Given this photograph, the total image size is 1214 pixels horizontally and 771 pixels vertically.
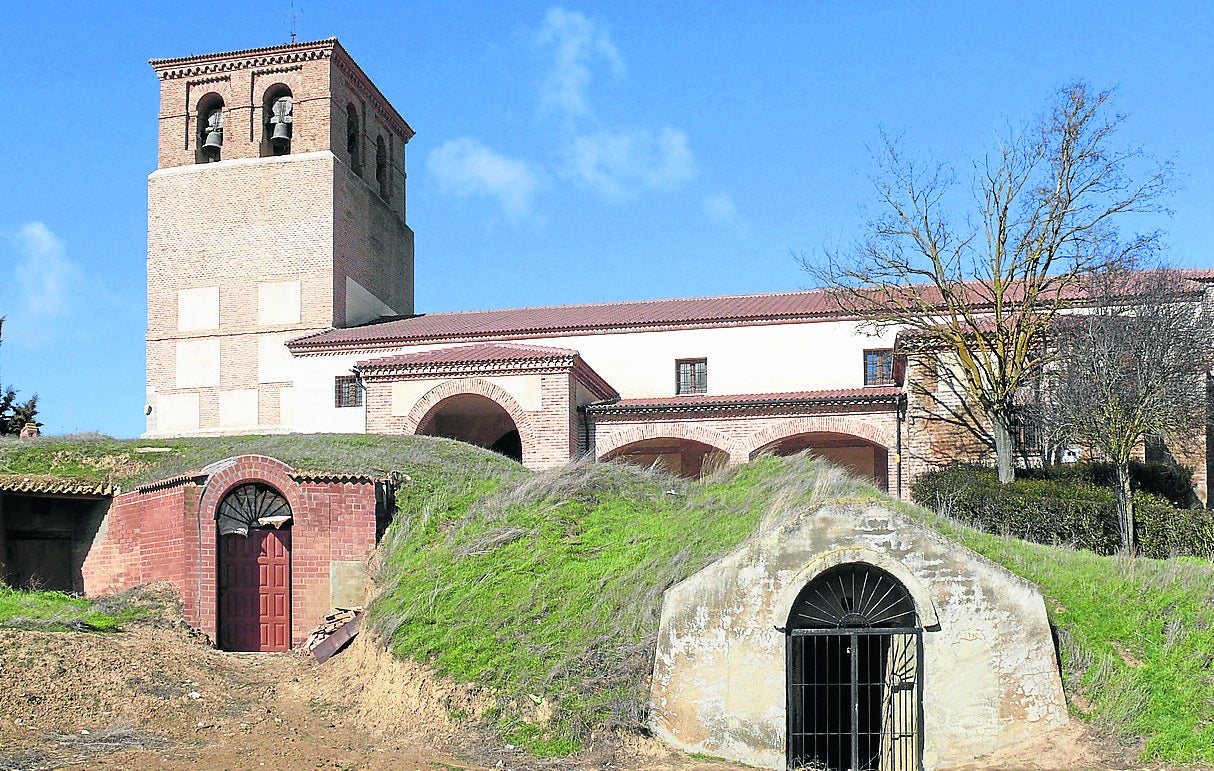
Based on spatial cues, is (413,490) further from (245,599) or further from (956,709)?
(956,709)

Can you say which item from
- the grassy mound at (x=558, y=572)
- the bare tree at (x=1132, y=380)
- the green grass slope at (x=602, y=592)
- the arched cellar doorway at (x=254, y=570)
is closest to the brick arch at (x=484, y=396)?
the green grass slope at (x=602, y=592)

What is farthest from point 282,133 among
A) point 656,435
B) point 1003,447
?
point 1003,447

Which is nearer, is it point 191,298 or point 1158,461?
point 1158,461

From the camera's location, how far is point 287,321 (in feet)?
113

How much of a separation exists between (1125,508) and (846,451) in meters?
9.27

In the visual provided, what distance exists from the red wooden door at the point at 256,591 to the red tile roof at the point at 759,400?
11.5 m

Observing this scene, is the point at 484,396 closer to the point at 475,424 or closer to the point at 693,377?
the point at 475,424

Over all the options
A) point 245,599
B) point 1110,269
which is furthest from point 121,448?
point 1110,269

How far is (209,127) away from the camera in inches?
1443

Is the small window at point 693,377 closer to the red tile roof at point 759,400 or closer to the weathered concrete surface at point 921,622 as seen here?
the red tile roof at point 759,400

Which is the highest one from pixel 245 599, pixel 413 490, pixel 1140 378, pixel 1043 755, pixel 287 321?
pixel 287 321

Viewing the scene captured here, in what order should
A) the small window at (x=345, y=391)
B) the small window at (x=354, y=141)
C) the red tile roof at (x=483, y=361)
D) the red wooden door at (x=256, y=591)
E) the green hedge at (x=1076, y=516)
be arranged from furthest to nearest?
1. the small window at (x=354, y=141)
2. the small window at (x=345, y=391)
3. the red tile roof at (x=483, y=361)
4. the green hedge at (x=1076, y=516)
5. the red wooden door at (x=256, y=591)

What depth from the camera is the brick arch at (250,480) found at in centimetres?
1784

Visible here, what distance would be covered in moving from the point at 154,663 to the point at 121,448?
25.9 ft
